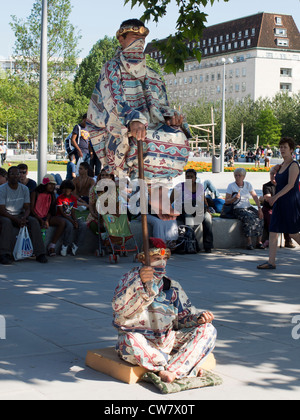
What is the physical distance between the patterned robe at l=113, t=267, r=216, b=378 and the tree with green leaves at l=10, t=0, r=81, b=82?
33998mm

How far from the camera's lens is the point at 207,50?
132625 mm

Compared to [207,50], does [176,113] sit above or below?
below

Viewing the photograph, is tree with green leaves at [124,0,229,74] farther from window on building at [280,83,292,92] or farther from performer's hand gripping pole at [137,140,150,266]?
window on building at [280,83,292,92]

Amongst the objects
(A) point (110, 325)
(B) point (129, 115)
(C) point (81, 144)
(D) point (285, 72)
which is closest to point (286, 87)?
(D) point (285, 72)

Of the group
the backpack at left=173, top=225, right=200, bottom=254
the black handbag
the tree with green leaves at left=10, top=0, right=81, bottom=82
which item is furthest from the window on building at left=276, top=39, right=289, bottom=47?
the backpack at left=173, top=225, right=200, bottom=254

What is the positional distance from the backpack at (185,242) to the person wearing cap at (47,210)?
2120 mm

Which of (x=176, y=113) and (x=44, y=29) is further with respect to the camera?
(x=44, y=29)

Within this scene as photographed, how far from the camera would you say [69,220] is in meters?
11.4

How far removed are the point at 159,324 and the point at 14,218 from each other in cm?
574

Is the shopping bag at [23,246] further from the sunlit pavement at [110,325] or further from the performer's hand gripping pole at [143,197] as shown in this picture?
the performer's hand gripping pole at [143,197]

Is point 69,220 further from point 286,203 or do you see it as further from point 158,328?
point 158,328

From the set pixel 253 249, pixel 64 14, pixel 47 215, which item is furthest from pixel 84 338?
pixel 64 14

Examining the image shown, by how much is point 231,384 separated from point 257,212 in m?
8.12

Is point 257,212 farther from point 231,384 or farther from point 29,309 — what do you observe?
point 231,384
